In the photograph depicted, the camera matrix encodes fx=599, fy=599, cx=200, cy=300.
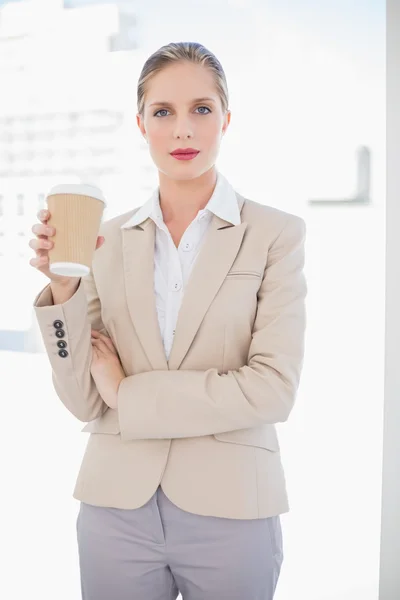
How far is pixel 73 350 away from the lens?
1212 mm

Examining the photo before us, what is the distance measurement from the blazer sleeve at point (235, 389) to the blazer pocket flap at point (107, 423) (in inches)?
2.8

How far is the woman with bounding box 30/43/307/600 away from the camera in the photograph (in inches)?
46.3

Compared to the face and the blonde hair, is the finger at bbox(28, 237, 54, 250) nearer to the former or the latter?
the face

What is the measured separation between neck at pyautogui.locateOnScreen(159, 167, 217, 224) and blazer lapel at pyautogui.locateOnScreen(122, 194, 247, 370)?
7 cm

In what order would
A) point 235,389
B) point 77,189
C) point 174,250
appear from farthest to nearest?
point 174,250, point 235,389, point 77,189

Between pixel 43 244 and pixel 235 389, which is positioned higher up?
pixel 43 244

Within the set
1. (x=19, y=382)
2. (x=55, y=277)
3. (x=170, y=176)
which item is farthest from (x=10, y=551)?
(x=170, y=176)

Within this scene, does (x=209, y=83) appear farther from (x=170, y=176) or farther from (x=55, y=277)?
(x=55, y=277)

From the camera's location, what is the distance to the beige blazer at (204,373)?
3.82 ft

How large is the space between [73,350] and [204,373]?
0.89 feet

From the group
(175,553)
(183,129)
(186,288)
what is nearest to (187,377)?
(186,288)

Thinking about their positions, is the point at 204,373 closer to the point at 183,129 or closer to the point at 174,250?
the point at 174,250

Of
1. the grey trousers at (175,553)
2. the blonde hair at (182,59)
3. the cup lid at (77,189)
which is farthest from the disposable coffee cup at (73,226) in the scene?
the grey trousers at (175,553)

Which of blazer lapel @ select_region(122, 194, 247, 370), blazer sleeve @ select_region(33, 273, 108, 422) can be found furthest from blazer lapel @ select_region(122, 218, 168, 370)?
blazer sleeve @ select_region(33, 273, 108, 422)
